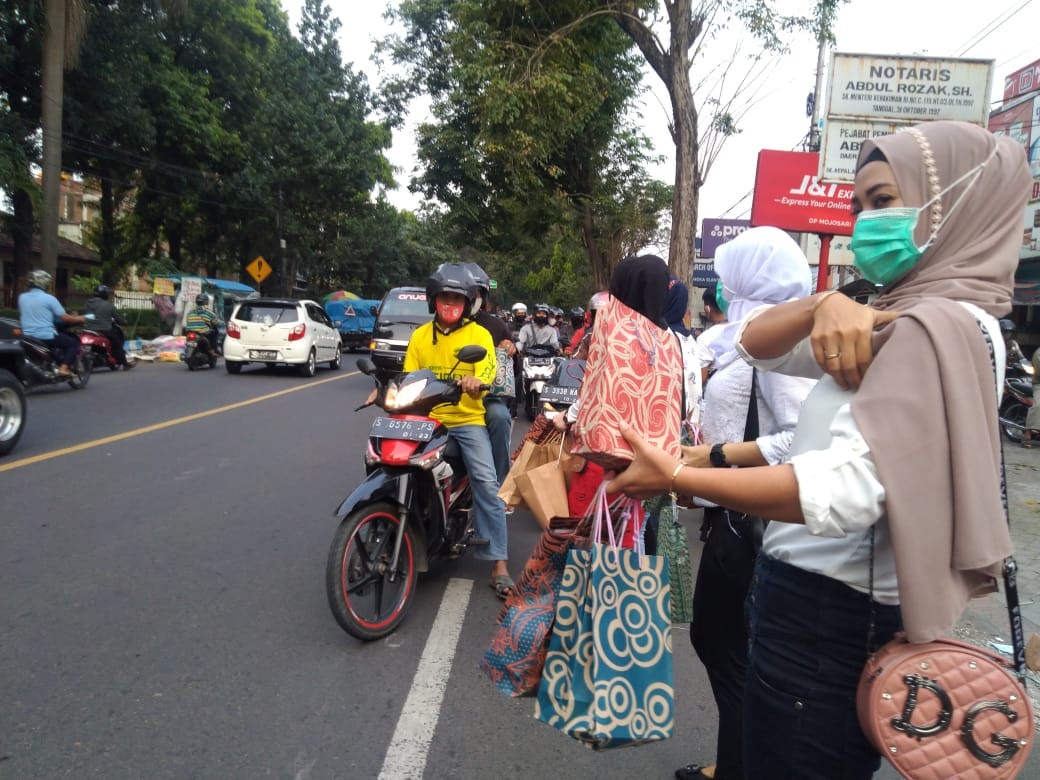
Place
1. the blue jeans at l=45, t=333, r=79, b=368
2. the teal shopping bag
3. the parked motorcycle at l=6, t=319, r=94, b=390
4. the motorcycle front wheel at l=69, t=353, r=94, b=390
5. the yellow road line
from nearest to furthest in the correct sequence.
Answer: the teal shopping bag, the yellow road line, the parked motorcycle at l=6, t=319, r=94, b=390, the blue jeans at l=45, t=333, r=79, b=368, the motorcycle front wheel at l=69, t=353, r=94, b=390

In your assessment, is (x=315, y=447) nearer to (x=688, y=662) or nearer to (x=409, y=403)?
(x=409, y=403)

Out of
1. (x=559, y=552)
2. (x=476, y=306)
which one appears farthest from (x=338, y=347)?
(x=559, y=552)

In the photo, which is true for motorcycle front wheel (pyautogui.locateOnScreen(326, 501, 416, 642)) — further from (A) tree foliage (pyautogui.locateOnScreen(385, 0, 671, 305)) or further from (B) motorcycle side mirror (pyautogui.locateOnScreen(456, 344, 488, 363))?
(A) tree foliage (pyautogui.locateOnScreen(385, 0, 671, 305))

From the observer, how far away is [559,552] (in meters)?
1.89

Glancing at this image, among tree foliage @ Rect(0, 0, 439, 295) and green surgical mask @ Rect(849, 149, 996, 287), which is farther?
tree foliage @ Rect(0, 0, 439, 295)

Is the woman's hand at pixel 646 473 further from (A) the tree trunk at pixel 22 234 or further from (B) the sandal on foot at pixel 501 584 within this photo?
(A) the tree trunk at pixel 22 234

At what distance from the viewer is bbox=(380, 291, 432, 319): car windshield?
15133mm

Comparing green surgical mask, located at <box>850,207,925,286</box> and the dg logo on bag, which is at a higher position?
green surgical mask, located at <box>850,207,925,286</box>

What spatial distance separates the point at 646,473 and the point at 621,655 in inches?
18.4

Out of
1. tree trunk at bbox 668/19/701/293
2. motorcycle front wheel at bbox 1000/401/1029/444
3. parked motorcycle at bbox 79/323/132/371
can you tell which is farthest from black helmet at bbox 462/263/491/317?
parked motorcycle at bbox 79/323/132/371

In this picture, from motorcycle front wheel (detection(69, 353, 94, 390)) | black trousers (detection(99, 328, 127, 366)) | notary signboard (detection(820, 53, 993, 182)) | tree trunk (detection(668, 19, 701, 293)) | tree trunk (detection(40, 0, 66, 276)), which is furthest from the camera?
tree trunk (detection(40, 0, 66, 276))

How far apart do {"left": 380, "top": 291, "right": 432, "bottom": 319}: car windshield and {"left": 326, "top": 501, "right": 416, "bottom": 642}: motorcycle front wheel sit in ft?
37.3

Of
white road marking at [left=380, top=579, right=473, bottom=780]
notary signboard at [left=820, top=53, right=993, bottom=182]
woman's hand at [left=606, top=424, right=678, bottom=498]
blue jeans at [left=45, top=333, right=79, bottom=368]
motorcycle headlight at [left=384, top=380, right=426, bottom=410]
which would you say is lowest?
white road marking at [left=380, top=579, right=473, bottom=780]

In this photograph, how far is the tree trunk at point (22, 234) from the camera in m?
21.2
